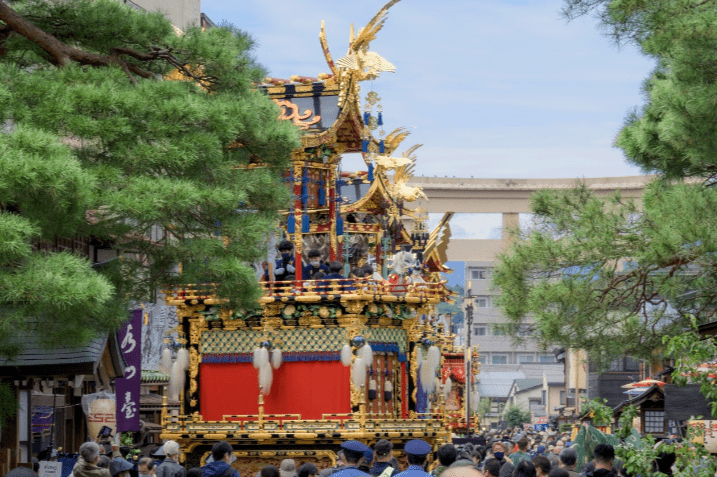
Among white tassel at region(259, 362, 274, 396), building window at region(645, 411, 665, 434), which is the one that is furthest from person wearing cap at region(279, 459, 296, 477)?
building window at region(645, 411, 665, 434)

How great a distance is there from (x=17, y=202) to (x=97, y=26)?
361cm

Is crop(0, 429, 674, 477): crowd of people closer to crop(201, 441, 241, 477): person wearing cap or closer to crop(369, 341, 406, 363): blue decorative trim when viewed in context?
crop(201, 441, 241, 477): person wearing cap

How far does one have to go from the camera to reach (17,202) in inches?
444

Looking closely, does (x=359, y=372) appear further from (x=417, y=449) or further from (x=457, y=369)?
(x=457, y=369)

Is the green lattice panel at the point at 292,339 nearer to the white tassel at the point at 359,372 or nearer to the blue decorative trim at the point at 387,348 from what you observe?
the blue decorative trim at the point at 387,348

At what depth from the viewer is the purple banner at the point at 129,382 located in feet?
67.1

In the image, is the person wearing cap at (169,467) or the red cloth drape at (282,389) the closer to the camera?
the person wearing cap at (169,467)

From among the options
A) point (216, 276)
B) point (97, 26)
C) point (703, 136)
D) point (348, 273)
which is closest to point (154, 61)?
point (97, 26)

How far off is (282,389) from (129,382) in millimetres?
4888

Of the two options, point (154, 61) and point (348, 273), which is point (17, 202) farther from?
point (348, 273)

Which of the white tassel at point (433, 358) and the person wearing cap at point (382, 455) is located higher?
the white tassel at point (433, 358)

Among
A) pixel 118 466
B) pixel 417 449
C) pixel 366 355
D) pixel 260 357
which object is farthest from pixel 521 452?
pixel 260 357

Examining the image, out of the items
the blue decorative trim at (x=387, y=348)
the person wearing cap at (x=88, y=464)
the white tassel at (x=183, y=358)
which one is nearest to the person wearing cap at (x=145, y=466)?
the person wearing cap at (x=88, y=464)

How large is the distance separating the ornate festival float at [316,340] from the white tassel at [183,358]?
0.18 m
